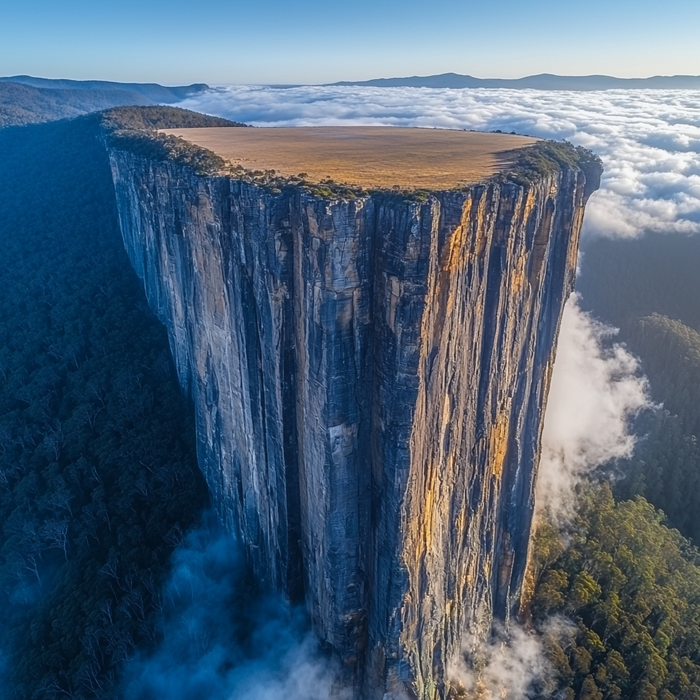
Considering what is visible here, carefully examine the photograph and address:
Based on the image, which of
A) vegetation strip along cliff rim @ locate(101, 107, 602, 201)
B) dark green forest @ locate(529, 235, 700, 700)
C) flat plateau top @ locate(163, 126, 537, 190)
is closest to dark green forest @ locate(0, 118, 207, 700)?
vegetation strip along cliff rim @ locate(101, 107, 602, 201)

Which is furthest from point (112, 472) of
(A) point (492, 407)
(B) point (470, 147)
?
(B) point (470, 147)

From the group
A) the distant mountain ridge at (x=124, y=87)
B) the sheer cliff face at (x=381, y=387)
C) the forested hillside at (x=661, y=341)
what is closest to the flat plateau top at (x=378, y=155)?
the sheer cliff face at (x=381, y=387)

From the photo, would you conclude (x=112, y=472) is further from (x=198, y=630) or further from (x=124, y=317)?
(x=124, y=317)

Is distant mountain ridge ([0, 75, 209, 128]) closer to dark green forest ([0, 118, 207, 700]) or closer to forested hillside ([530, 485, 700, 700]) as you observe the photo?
dark green forest ([0, 118, 207, 700])

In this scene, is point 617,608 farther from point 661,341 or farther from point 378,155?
point 661,341

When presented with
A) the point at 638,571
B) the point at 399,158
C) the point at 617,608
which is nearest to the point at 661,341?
the point at 638,571

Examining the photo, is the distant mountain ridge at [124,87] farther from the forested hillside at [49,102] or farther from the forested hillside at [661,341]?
the forested hillside at [661,341]

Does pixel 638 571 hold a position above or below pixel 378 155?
below
